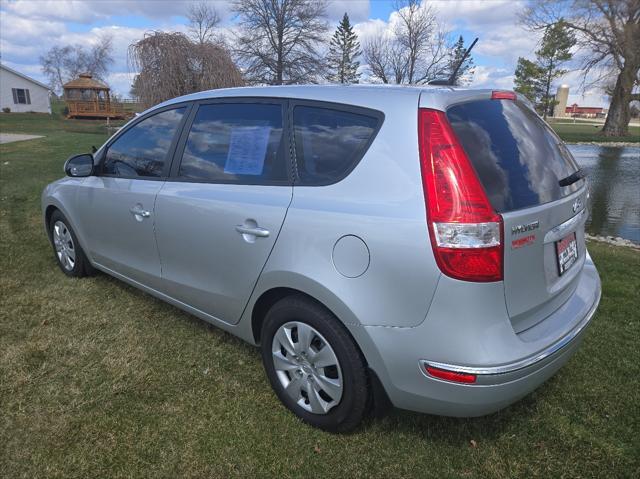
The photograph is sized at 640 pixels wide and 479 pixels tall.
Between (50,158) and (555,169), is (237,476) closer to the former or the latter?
(555,169)

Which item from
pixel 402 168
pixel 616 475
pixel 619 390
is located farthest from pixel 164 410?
pixel 619 390

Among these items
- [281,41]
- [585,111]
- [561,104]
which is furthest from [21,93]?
[585,111]

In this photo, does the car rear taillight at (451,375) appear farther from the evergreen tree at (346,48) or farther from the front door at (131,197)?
the evergreen tree at (346,48)

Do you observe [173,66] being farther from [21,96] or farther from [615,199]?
[21,96]

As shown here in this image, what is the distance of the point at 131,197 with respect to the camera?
10.7 ft

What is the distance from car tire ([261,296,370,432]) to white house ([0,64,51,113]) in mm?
50120

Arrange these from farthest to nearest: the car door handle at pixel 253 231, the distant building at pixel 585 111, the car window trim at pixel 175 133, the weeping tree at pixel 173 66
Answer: the distant building at pixel 585 111, the weeping tree at pixel 173 66, the car window trim at pixel 175 133, the car door handle at pixel 253 231

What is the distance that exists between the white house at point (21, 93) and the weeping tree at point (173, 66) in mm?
33330

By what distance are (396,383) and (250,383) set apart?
1.16 metres

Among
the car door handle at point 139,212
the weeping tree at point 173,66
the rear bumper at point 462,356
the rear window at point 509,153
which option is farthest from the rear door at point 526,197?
the weeping tree at point 173,66

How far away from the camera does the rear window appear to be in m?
1.95

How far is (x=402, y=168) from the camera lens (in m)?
1.95

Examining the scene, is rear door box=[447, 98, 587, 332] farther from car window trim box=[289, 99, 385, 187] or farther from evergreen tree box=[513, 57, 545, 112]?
evergreen tree box=[513, 57, 545, 112]

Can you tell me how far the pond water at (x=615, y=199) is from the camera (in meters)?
7.38
